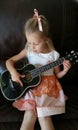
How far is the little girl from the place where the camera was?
157cm

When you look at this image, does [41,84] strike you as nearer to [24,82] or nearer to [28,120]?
[24,82]

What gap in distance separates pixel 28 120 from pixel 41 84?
24cm

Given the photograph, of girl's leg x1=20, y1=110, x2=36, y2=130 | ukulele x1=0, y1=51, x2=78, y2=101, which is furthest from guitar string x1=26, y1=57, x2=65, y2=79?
girl's leg x1=20, y1=110, x2=36, y2=130

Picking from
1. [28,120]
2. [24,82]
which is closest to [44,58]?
[24,82]

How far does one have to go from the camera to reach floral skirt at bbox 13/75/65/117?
1591 millimetres

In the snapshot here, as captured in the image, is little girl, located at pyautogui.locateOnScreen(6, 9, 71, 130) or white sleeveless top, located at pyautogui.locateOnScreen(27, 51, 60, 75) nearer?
little girl, located at pyautogui.locateOnScreen(6, 9, 71, 130)

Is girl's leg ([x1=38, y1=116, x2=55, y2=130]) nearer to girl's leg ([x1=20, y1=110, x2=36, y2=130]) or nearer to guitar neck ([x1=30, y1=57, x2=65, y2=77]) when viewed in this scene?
girl's leg ([x1=20, y1=110, x2=36, y2=130])

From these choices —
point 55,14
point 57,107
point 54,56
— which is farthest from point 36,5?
point 57,107

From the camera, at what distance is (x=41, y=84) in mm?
1679

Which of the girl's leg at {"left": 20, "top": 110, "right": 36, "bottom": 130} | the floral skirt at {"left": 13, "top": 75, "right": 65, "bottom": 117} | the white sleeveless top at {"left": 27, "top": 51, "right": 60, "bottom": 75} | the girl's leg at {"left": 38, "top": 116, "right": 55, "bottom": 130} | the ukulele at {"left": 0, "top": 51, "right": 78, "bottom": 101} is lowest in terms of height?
the girl's leg at {"left": 38, "top": 116, "right": 55, "bottom": 130}

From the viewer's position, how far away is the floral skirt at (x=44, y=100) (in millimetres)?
1591

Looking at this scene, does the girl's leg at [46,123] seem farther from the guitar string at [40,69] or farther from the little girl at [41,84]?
the guitar string at [40,69]

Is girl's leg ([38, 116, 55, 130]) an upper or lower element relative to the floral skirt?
lower

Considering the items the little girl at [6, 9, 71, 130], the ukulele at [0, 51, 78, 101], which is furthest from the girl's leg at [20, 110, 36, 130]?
the ukulele at [0, 51, 78, 101]
